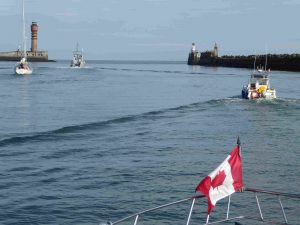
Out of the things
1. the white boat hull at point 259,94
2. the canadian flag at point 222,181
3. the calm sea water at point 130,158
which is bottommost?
the calm sea water at point 130,158

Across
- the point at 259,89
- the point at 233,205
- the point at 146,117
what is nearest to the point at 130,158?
the point at 233,205

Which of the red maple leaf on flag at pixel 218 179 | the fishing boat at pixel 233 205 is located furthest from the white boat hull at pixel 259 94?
the red maple leaf on flag at pixel 218 179

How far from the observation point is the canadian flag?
8922 mm

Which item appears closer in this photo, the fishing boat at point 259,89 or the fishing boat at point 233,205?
the fishing boat at point 233,205

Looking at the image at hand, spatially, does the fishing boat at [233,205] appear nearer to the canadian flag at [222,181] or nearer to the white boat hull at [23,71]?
the canadian flag at [222,181]

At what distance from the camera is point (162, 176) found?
22.5 metres

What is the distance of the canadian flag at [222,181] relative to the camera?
8922 mm

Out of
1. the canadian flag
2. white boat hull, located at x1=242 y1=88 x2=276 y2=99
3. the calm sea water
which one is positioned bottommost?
the calm sea water

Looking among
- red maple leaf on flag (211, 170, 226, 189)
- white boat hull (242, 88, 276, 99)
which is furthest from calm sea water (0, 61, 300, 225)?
red maple leaf on flag (211, 170, 226, 189)

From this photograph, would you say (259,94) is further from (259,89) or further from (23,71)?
(23,71)

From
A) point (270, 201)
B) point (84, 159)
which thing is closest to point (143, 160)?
point (84, 159)

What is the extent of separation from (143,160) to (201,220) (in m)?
9.02

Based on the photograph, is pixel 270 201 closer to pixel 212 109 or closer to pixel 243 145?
pixel 243 145

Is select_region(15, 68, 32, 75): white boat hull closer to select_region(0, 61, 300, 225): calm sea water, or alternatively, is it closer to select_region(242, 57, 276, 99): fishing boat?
select_region(242, 57, 276, 99): fishing boat
